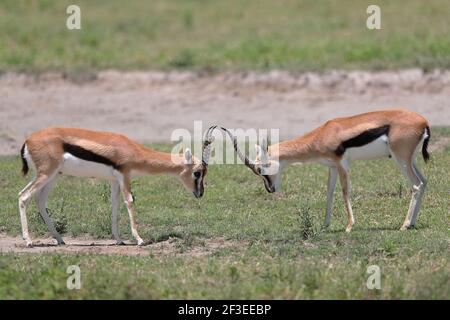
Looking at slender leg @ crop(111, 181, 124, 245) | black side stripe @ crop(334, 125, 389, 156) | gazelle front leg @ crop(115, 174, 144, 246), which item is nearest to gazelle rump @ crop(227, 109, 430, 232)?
black side stripe @ crop(334, 125, 389, 156)

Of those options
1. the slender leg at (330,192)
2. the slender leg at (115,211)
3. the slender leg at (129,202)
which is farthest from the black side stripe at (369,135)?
the slender leg at (115,211)

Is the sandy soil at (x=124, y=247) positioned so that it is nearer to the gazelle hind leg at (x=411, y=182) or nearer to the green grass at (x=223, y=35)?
the gazelle hind leg at (x=411, y=182)

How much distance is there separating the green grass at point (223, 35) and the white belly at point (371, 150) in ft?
25.9

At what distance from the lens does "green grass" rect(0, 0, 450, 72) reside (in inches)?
814

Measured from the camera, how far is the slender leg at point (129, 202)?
11.8 metres

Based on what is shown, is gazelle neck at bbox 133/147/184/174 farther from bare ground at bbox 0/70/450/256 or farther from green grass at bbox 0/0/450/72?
green grass at bbox 0/0/450/72

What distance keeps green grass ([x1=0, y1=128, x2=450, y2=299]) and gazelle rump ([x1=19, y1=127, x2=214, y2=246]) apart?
0.55 metres

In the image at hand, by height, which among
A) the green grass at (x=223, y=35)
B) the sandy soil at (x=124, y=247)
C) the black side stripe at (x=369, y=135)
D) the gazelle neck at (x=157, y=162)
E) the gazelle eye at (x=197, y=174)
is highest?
the green grass at (x=223, y=35)

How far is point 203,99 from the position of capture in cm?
1981
